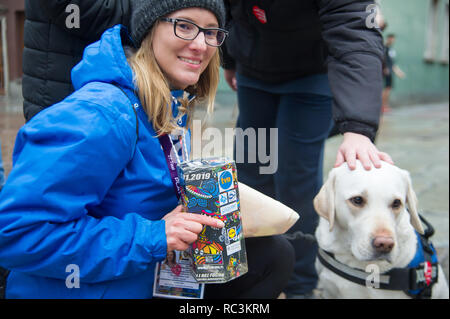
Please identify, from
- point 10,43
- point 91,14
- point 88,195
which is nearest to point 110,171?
point 88,195

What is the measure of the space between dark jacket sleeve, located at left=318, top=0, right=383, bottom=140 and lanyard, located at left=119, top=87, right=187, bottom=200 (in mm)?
752

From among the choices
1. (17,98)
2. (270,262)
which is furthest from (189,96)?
(17,98)

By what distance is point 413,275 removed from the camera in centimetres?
205

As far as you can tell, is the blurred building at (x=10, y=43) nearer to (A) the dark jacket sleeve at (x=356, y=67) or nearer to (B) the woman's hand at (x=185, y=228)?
(A) the dark jacket sleeve at (x=356, y=67)

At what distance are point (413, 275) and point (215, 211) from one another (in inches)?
46.0

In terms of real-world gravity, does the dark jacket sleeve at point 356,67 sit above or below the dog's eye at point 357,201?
above

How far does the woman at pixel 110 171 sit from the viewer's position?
127 centimetres

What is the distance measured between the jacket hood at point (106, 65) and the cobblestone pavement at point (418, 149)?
0.68m

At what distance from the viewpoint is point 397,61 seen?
52.5ft

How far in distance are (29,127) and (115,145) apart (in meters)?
0.25

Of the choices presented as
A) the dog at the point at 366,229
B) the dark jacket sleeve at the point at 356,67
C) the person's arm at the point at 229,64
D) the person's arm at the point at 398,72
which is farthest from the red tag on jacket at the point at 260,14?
the person's arm at the point at 398,72

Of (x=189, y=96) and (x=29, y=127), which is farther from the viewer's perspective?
(x=189, y=96)

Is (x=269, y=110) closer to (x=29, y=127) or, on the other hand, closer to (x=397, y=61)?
(x=29, y=127)

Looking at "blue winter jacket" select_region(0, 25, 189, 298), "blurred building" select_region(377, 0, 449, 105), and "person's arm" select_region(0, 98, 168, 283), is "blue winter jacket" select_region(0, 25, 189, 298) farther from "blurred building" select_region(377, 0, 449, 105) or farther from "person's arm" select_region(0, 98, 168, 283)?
"blurred building" select_region(377, 0, 449, 105)
